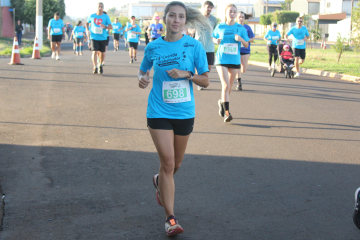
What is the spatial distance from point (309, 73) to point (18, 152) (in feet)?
48.8

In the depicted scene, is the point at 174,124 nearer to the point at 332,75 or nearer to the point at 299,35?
the point at 299,35

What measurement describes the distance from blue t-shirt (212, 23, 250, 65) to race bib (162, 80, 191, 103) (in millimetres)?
4673

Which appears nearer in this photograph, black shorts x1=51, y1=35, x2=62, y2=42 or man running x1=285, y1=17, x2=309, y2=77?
man running x1=285, y1=17, x2=309, y2=77

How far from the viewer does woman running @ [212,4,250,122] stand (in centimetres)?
802

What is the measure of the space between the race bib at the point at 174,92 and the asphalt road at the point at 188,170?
104 cm

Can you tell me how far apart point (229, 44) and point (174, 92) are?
5.02 m

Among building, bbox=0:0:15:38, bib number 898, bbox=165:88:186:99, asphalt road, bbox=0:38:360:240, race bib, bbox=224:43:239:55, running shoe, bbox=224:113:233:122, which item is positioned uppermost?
building, bbox=0:0:15:38

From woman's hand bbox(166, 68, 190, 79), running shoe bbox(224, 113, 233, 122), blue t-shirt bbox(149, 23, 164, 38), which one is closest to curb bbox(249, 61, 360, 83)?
blue t-shirt bbox(149, 23, 164, 38)

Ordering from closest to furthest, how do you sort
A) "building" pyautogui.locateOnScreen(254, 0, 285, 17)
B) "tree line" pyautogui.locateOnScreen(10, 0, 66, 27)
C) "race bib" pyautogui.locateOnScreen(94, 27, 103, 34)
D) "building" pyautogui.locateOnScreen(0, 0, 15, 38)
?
1. "race bib" pyautogui.locateOnScreen(94, 27, 103, 34)
2. "tree line" pyautogui.locateOnScreen(10, 0, 66, 27)
3. "building" pyautogui.locateOnScreen(0, 0, 15, 38)
4. "building" pyautogui.locateOnScreen(254, 0, 285, 17)

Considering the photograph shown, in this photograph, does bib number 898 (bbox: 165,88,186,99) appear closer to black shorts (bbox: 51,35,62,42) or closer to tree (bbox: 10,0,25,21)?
black shorts (bbox: 51,35,62,42)

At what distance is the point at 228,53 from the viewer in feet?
27.2

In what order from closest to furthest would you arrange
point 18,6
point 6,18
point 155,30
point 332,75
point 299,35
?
point 299,35 < point 332,75 < point 155,30 < point 18,6 < point 6,18

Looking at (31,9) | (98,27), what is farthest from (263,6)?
(98,27)

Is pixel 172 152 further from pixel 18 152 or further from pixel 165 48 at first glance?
pixel 18 152
